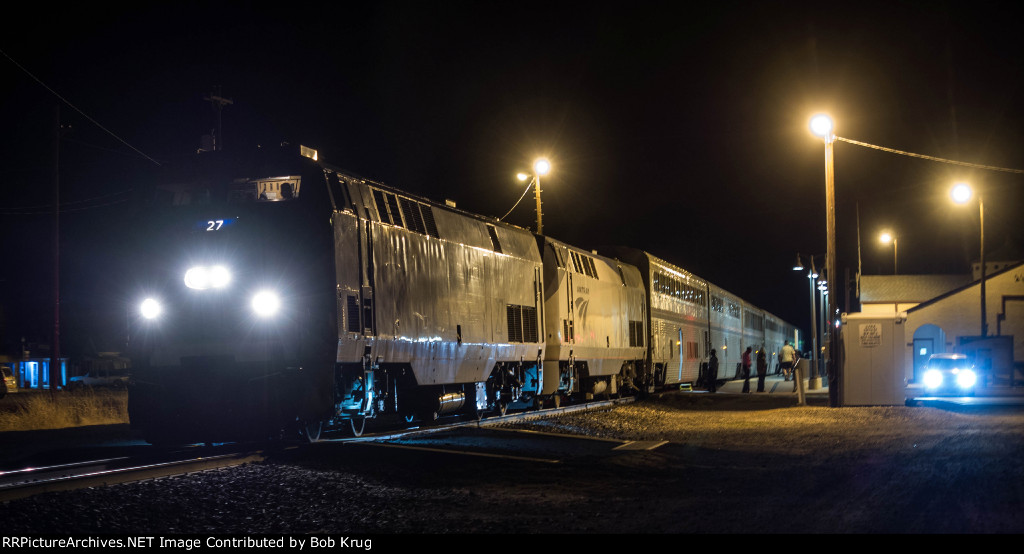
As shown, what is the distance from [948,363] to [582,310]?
50.9 feet

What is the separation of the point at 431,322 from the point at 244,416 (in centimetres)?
437

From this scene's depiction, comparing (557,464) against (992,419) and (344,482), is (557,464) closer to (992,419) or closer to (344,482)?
(344,482)

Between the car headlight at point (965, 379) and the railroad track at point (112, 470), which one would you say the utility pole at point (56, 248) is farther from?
the car headlight at point (965, 379)

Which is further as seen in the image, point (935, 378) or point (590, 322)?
point (935, 378)

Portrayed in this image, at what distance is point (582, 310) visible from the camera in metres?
23.6

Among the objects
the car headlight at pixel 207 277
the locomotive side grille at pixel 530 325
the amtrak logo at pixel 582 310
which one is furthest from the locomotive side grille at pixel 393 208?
the amtrak logo at pixel 582 310

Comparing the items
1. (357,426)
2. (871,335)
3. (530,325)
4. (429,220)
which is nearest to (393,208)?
(429,220)

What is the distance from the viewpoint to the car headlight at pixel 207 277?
12875mm

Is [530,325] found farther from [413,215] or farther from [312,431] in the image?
[312,431]

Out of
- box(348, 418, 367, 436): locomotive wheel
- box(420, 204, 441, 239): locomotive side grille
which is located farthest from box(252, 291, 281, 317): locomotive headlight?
box(420, 204, 441, 239): locomotive side grille

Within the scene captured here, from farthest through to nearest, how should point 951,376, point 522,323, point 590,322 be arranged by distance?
1. point 951,376
2. point 590,322
3. point 522,323

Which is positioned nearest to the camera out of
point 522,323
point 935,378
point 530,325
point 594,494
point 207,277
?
point 594,494

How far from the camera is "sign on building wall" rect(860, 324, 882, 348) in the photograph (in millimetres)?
22891

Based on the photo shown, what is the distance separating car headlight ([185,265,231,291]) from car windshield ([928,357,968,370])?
26.5 m
